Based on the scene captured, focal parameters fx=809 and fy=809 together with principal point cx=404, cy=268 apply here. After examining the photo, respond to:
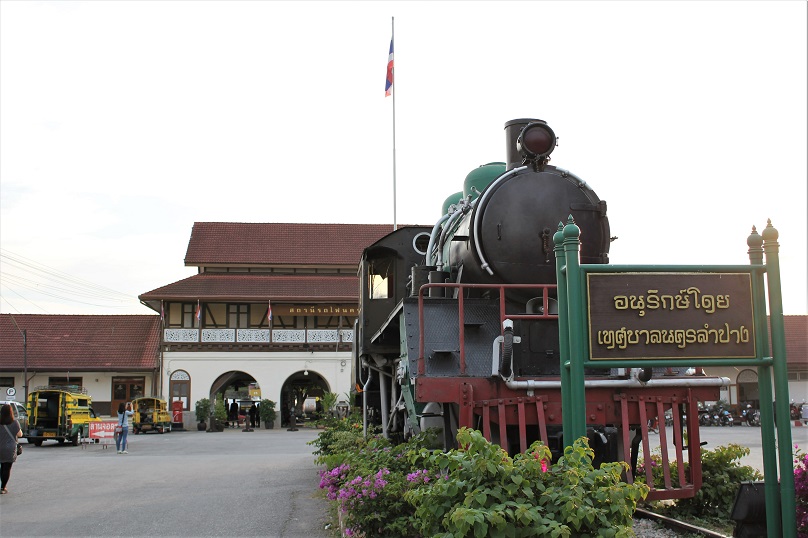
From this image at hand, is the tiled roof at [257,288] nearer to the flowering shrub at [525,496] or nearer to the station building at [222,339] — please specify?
the station building at [222,339]

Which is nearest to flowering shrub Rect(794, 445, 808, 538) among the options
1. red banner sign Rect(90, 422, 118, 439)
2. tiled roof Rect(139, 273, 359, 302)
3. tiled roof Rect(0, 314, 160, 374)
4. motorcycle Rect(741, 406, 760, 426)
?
red banner sign Rect(90, 422, 118, 439)

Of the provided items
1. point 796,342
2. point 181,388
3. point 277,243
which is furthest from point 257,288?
point 796,342

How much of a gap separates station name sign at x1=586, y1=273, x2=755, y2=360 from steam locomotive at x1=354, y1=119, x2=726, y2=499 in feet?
4.46

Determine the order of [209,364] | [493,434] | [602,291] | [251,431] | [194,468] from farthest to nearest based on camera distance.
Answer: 1. [209,364]
2. [251,431]
3. [194,468]
4. [493,434]
5. [602,291]

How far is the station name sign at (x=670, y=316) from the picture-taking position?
16.9 ft

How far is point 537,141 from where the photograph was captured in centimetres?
840

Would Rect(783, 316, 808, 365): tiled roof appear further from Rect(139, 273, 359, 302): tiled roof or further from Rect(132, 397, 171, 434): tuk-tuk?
Rect(132, 397, 171, 434): tuk-tuk

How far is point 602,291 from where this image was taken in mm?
5184

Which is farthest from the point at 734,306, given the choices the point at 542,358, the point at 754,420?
the point at 754,420

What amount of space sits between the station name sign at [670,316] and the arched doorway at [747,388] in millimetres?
37558

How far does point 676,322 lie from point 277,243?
3947cm

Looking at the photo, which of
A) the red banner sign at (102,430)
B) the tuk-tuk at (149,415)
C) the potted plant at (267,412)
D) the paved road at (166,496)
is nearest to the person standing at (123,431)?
the paved road at (166,496)

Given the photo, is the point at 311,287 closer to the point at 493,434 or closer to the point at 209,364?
the point at 209,364

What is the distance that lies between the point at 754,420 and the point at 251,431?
22895 mm
